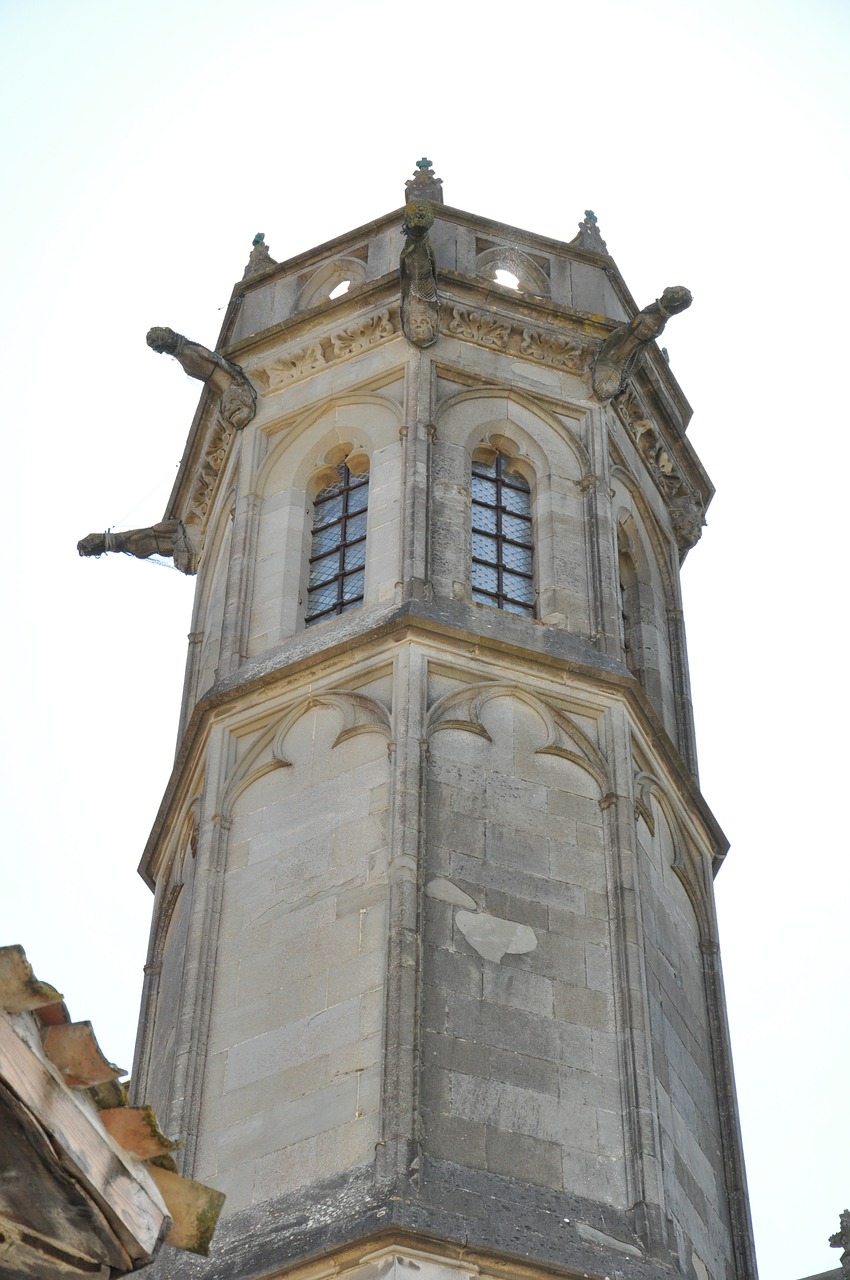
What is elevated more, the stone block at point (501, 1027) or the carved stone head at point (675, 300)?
the carved stone head at point (675, 300)

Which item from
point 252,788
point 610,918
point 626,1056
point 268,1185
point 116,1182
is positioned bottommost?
point 116,1182

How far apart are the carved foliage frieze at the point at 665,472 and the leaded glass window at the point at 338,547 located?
3.05m

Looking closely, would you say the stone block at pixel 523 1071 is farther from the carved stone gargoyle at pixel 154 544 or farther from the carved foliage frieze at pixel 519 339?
the carved stone gargoyle at pixel 154 544

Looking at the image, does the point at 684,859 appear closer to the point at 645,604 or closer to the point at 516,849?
the point at 516,849

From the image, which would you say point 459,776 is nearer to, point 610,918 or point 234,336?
point 610,918

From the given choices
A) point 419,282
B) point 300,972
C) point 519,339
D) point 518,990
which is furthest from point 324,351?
point 518,990

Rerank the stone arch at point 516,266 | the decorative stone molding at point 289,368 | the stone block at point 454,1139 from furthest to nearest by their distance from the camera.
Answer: the stone arch at point 516,266
the decorative stone molding at point 289,368
the stone block at point 454,1139

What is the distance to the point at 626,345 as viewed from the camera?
24.1m

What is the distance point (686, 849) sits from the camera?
70.5ft

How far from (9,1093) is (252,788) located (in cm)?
1018

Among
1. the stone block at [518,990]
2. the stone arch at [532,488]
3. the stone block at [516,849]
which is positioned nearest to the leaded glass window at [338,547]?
the stone arch at [532,488]

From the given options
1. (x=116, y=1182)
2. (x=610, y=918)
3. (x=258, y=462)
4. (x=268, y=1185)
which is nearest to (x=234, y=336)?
(x=258, y=462)

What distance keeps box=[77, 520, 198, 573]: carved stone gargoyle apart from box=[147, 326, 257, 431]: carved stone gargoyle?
1541 millimetres

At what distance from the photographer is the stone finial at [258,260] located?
2596cm
